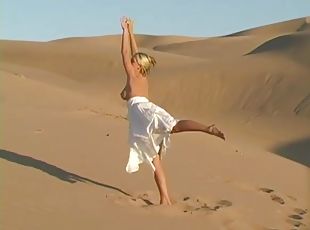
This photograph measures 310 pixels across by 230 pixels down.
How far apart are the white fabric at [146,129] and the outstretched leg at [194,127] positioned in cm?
7

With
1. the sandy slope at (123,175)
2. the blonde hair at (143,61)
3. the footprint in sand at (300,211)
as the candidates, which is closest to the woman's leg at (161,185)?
the sandy slope at (123,175)

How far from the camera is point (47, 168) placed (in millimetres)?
6766

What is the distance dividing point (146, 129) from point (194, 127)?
49 centimetres

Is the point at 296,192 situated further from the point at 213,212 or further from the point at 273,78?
the point at 273,78

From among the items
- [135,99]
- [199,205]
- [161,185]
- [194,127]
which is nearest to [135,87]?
[135,99]

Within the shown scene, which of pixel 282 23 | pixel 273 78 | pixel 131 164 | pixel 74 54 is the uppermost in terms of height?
pixel 282 23

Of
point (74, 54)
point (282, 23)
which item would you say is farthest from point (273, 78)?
point (282, 23)

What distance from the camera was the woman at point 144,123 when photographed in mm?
5551

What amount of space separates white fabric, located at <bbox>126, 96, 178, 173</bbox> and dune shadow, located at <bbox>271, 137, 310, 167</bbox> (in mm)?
10816

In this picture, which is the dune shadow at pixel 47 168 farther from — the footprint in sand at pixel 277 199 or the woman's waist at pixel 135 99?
the footprint in sand at pixel 277 199

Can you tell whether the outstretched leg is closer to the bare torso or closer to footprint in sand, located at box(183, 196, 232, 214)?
the bare torso

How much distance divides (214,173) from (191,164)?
0.49 m

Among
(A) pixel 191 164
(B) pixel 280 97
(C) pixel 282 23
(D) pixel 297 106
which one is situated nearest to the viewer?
(A) pixel 191 164

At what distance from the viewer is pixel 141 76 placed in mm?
5883
